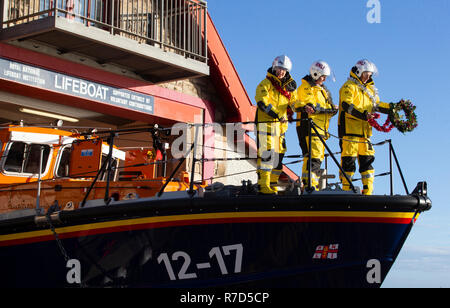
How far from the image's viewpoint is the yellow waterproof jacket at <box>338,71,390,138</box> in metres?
8.27

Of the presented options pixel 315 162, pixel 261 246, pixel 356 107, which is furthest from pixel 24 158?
pixel 356 107

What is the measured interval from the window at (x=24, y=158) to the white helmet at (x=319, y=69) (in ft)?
12.0

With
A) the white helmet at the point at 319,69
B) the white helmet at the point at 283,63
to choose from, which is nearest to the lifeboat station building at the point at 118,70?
the white helmet at the point at 283,63

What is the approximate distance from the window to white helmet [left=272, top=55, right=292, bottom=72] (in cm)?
321

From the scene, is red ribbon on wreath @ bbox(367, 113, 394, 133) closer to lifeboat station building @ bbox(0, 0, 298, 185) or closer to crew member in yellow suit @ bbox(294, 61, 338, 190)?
crew member in yellow suit @ bbox(294, 61, 338, 190)

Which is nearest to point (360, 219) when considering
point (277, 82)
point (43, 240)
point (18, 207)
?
point (277, 82)

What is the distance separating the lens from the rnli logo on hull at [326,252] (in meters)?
7.09

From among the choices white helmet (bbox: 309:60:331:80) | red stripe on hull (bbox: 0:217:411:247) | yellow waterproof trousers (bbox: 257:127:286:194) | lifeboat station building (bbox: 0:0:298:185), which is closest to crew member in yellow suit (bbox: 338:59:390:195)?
white helmet (bbox: 309:60:331:80)

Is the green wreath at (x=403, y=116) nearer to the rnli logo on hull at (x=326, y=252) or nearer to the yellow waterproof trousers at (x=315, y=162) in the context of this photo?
the yellow waterproof trousers at (x=315, y=162)

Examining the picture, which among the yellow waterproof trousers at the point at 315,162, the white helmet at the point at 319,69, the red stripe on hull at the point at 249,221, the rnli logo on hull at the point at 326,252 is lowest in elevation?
the rnli logo on hull at the point at 326,252

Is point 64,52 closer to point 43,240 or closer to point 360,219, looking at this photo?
point 43,240

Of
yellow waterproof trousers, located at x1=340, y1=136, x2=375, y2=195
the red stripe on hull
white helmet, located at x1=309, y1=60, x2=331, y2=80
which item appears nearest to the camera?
the red stripe on hull

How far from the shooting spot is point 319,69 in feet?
28.0

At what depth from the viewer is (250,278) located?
715cm
